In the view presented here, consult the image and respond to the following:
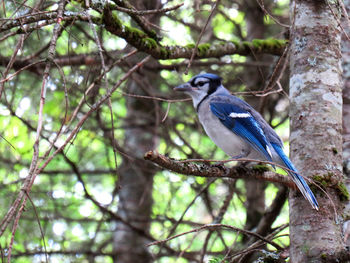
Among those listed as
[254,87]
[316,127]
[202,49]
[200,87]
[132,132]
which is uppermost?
[254,87]

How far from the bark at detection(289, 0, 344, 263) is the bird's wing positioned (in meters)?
0.70

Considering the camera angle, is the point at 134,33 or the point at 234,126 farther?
the point at 234,126

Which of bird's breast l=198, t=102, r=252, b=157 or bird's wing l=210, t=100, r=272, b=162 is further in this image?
bird's breast l=198, t=102, r=252, b=157

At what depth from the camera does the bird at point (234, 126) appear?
166 inches

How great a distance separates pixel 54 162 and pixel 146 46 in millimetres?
3291

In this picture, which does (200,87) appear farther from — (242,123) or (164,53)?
(164,53)

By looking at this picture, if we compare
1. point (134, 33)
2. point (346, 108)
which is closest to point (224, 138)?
point (346, 108)

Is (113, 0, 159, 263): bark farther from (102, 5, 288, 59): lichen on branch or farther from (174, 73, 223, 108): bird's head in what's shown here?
(102, 5, 288, 59): lichen on branch

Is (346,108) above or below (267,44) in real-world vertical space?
below

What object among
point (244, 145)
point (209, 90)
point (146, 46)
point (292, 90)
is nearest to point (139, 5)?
point (209, 90)

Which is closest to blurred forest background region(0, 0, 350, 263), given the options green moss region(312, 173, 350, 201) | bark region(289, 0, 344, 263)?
bark region(289, 0, 344, 263)

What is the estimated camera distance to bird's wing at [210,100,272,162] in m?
4.19

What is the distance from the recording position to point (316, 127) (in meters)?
3.37

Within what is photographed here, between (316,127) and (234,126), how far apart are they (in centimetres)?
120
